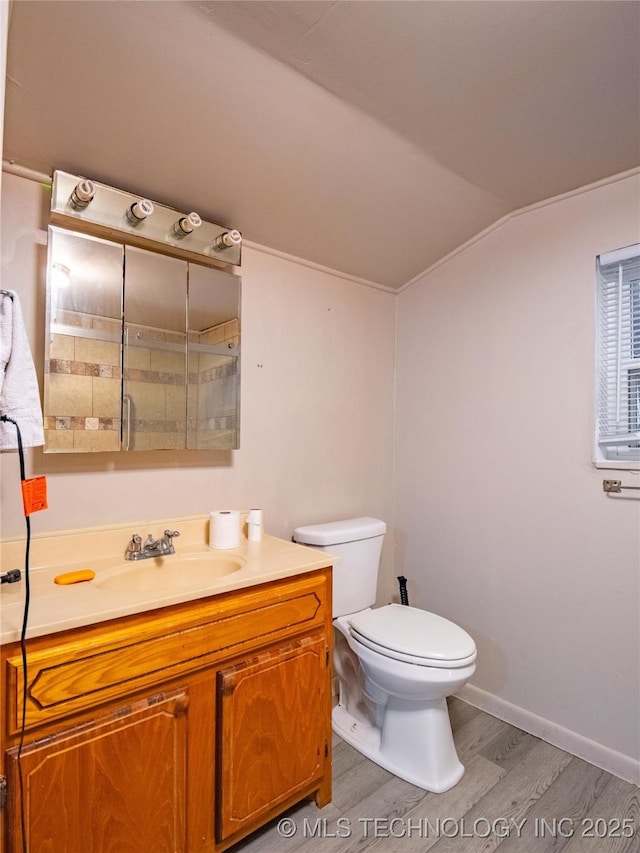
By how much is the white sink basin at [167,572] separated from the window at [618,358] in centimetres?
141

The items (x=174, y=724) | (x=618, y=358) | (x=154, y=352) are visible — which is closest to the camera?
(x=174, y=724)

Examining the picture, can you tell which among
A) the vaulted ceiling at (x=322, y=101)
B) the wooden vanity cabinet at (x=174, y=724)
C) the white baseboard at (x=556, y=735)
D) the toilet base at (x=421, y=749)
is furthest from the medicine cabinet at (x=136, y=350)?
the white baseboard at (x=556, y=735)

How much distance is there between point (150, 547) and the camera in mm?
1539

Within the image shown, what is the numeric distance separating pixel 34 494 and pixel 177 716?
2.15ft

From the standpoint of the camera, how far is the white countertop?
3.36ft

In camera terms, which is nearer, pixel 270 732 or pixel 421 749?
pixel 270 732

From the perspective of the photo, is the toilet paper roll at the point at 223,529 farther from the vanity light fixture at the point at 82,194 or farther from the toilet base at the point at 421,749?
the vanity light fixture at the point at 82,194

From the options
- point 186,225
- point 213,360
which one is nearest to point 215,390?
point 213,360

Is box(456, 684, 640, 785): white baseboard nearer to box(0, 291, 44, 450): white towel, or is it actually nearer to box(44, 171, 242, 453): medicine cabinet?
box(44, 171, 242, 453): medicine cabinet

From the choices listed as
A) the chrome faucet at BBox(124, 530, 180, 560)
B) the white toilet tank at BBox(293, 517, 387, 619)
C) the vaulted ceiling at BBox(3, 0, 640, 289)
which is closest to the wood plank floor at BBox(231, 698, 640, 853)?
the white toilet tank at BBox(293, 517, 387, 619)

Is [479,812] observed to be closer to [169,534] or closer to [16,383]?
[169,534]

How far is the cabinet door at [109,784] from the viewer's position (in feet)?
3.19

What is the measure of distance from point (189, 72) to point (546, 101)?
1.04 metres

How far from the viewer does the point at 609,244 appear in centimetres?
173
